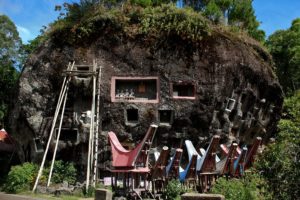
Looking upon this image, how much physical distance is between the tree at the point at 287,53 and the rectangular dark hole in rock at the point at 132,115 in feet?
43.8

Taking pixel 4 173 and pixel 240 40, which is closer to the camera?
pixel 240 40

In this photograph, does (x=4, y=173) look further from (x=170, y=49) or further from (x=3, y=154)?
(x=170, y=49)

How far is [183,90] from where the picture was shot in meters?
17.1

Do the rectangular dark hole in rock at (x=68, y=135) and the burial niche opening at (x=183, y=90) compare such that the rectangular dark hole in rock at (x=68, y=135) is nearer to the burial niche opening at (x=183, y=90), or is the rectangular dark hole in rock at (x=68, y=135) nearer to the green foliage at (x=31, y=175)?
the green foliage at (x=31, y=175)

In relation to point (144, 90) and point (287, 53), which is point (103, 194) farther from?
point (287, 53)

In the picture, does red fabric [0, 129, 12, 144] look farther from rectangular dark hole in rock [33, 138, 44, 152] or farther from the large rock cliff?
rectangular dark hole in rock [33, 138, 44, 152]

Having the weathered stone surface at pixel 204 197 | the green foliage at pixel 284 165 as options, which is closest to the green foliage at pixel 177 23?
the green foliage at pixel 284 165

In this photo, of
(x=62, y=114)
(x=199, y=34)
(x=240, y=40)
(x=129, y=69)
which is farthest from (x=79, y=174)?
(x=240, y=40)

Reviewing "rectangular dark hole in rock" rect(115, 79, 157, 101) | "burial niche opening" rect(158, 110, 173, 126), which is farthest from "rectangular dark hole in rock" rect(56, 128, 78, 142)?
"burial niche opening" rect(158, 110, 173, 126)

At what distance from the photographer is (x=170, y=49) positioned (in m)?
17.3

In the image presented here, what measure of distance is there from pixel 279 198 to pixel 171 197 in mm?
6341

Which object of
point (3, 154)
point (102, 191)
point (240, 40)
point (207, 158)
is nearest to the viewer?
point (102, 191)

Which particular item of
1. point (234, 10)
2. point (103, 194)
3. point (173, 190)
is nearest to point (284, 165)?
point (103, 194)

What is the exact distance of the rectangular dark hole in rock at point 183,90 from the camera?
667 inches
